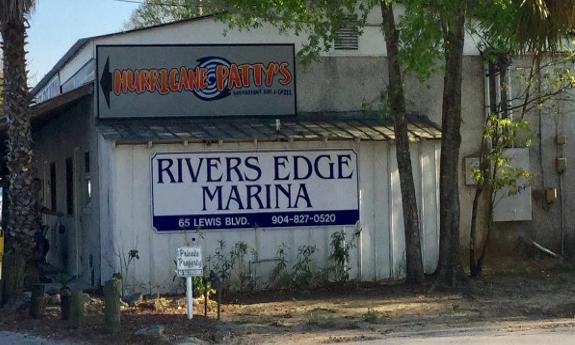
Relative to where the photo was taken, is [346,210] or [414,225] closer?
[414,225]

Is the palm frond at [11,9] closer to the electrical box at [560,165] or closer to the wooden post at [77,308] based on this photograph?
the wooden post at [77,308]

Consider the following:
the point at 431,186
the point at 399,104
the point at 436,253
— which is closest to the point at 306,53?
the point at 399,104

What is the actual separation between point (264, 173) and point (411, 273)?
287 cm

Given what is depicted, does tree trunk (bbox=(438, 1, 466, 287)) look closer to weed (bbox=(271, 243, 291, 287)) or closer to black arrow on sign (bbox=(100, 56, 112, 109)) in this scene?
weed (bbox=(271, 243, 291, 287))

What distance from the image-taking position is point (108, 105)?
14562 millimetres

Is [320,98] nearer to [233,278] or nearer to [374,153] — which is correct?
[374,153]

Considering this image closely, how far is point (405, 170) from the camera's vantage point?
1382cm

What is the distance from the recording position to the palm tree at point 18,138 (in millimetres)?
13227

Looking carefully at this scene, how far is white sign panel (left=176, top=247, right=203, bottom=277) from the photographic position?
11328mm

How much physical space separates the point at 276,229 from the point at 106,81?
147 inches

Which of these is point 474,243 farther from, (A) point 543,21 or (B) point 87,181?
(B) point 87,181

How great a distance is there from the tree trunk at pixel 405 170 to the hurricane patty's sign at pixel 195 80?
7.32ft

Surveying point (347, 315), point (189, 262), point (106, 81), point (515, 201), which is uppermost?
point (106, 81)

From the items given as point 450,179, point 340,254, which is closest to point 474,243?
point 450,179
